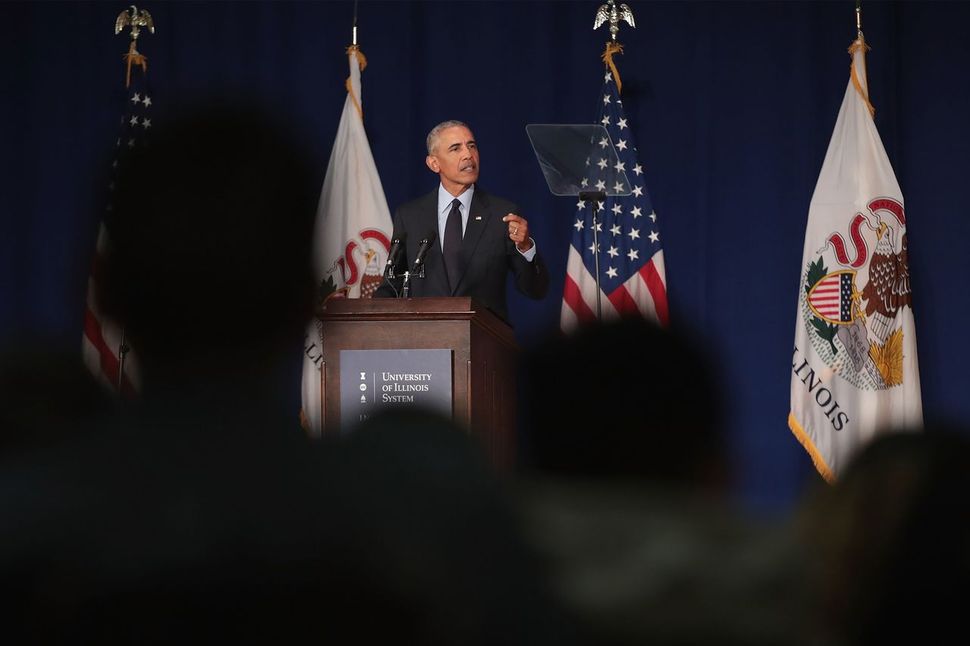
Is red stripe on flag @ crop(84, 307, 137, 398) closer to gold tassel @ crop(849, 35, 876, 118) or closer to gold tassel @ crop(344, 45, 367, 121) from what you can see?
gold tassel @ crop(344, 45, 367, 121)

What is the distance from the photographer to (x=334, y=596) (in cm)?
89

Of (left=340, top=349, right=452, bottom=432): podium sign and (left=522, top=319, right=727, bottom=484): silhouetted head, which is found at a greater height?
(left=522, top=319, right=727, bottom=484): silhouetted head

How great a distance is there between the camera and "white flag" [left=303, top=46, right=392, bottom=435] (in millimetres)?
7270

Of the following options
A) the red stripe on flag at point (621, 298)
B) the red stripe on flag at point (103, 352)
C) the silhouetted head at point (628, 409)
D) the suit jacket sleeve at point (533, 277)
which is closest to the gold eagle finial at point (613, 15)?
the red stripe on flag at point (621, 298)

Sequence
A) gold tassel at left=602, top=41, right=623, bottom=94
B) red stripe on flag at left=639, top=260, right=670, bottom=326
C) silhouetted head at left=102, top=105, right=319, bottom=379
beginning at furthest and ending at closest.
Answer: gold tassel at left=602, top=41, right=623, bottom=94, red stripe on flag at left=639, top=260, right=670, bottom=326, silhouetted head at left=102, top=105, right=319, bottom=379

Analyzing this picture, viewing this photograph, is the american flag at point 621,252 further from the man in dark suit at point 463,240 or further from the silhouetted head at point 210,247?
the silhouetted head at point 210,247

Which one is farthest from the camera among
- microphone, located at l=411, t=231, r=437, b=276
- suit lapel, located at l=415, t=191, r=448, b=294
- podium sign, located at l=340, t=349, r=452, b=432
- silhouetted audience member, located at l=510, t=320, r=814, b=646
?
suit lapel, located at l=415, t=191, r=448, b=294

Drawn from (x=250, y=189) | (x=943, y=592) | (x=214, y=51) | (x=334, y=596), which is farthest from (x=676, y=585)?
(x=214, y=51)

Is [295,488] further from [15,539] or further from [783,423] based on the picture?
[783,423]

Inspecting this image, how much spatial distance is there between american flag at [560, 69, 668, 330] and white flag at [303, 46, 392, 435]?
110cm

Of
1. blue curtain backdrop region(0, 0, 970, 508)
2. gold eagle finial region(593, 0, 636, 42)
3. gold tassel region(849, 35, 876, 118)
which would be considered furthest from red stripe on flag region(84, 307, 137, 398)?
gold tassel region(849, 35, 876, 118)

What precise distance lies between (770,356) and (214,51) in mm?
3853

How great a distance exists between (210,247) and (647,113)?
6844 millimetres

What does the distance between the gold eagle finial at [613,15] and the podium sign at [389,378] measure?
342cm
